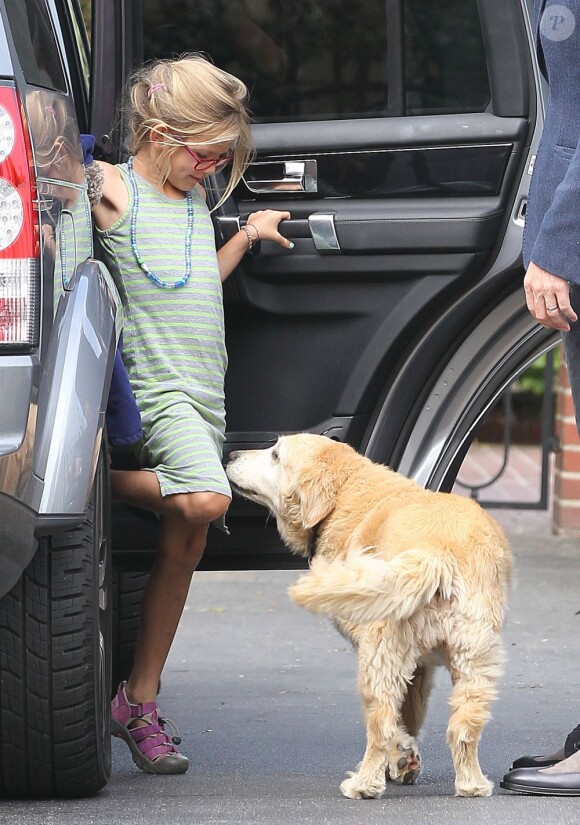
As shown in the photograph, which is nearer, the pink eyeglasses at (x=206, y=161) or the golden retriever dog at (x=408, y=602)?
the golden retriever dog at (x=408, y=602)

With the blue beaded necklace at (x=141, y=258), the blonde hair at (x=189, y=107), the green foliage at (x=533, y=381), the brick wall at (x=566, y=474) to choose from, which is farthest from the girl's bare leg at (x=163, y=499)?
the green foliage at (x=533, y=381)

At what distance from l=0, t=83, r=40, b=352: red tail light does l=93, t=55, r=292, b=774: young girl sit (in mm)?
708

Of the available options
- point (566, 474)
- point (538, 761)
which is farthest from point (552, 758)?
point (566, 474)

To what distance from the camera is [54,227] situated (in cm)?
254

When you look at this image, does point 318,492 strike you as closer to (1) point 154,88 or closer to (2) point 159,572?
(2) point 159,572

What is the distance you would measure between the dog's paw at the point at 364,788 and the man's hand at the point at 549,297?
3.63 feet

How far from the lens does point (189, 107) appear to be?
10.4ft

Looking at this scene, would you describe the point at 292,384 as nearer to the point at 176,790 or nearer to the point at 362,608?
the point at 362,608

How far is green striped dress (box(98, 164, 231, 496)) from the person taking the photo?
3.09 m

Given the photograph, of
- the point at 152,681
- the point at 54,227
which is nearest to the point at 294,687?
the point at 152,681

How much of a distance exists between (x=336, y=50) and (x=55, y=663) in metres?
1.73

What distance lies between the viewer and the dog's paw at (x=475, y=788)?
290cm

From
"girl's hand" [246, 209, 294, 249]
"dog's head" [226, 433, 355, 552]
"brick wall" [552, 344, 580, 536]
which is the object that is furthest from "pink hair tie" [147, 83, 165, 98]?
"brick wall" [552, 344, 580, 536]

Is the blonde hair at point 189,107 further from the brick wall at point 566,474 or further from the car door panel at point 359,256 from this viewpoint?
the brick wall at point 566,474
